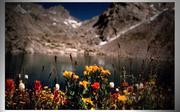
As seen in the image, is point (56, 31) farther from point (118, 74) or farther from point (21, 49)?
point (118, 74)

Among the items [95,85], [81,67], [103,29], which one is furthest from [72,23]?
[95,85]

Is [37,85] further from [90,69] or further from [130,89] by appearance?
[130,89]

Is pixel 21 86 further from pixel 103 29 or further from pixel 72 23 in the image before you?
pixel 103 29

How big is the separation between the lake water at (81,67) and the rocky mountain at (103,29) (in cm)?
8

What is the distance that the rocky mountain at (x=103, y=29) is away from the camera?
4277 mm

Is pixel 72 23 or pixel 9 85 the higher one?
pixel 72 23

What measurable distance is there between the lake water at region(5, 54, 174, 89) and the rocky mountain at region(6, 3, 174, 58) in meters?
0.08

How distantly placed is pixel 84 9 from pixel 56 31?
1.42 feet

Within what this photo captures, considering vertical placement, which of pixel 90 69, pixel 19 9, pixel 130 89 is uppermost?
pixel 19 9

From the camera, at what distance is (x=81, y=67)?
14.0ft

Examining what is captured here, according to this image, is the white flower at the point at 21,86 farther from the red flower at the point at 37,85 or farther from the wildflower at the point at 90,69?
the wildflower at the point at 90,69

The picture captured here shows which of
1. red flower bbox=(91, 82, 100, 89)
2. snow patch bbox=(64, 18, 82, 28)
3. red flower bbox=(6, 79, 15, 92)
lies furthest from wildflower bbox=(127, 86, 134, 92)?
red flower bbox=(6, 79, 15, 92)

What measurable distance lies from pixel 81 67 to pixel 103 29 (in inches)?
21.2

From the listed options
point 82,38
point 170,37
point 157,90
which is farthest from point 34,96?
point 170,37
